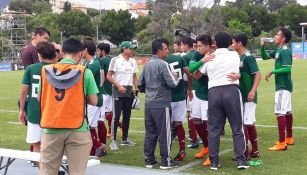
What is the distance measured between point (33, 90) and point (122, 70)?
110 inches

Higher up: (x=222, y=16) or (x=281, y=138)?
(x=222, y=16)

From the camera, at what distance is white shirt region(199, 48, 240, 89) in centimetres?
696

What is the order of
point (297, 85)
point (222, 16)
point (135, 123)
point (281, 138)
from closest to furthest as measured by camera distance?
point (281, 138)
point (135, 123)
point (297, 85)
point (222, 16)

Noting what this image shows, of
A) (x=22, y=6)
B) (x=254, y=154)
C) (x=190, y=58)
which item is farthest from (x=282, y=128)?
(x=22, y=6)

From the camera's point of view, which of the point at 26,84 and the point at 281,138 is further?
the point at 281,138

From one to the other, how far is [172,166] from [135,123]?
4.94 m

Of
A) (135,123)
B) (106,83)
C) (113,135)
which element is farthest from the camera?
(135,123)

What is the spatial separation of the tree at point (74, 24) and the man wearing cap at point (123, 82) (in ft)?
232

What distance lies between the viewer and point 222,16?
78.8 metres

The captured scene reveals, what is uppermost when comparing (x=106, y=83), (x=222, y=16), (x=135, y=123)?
(x=222, y=16)

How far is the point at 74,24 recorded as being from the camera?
259ft

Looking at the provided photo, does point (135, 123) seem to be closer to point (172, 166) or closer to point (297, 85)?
point (172, 166)

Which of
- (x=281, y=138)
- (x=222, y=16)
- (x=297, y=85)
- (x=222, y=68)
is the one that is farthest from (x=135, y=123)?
(x=222, y=16)

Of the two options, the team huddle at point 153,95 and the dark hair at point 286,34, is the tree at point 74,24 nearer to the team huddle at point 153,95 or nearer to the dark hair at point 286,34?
the team huddle at point 153,95
